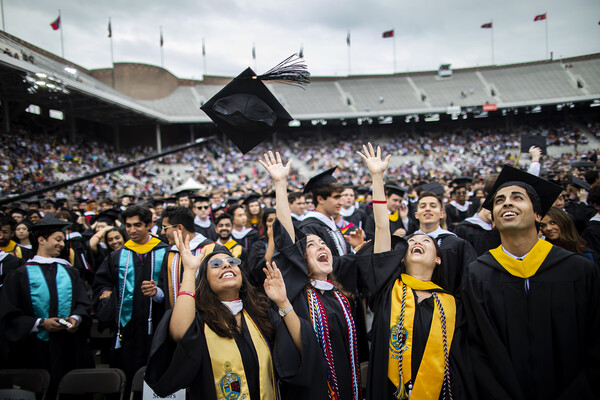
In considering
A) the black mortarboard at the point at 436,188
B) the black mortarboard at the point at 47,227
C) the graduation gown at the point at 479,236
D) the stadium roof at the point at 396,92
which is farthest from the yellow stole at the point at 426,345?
the stadium roof at the point at 396,92

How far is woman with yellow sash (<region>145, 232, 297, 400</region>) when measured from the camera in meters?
1.89

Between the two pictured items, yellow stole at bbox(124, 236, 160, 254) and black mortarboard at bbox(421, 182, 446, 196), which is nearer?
yellow stole at bbox(124, 236, 160, 254)

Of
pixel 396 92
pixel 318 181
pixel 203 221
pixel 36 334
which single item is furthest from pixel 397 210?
pixel 396 92

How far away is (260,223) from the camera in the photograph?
7.07 meters

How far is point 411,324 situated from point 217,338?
3.90 ft

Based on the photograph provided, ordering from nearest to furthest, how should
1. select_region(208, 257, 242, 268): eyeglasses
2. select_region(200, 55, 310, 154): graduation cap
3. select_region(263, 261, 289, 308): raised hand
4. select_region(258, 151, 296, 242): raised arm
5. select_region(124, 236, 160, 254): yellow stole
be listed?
select_region(263, 261, 289, 308): raised hand → select_region(208, 257, 242, 268): eyeglasses → select_region(258, 151, 296, 242): raised arm → select_region(200, 55, 310, 154): graduation cap → select_region(124, 236, 160, 254): yellow stole

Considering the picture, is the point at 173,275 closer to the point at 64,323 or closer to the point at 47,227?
the point at 64,323

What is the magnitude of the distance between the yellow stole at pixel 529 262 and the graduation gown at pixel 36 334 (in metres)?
3.61

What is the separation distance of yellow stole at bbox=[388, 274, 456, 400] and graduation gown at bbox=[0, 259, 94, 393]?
9.54 ft

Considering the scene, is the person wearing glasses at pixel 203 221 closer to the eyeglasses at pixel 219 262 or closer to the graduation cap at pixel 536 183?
the eyeglasses at pixel 219 262

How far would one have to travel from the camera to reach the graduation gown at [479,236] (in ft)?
13.4

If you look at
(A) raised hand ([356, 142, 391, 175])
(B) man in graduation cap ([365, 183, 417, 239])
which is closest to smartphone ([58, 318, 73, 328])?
(A) raised hand ([356, 142, 391, 175])

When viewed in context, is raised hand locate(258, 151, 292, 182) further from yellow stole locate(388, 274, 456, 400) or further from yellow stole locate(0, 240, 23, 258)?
yellow stole locate(0, 240, 23, 258)

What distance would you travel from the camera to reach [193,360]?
6.27ft
